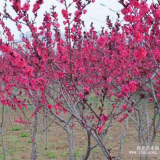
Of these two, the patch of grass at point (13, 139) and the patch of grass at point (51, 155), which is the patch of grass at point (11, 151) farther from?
the patch of grass at point (51, 155)

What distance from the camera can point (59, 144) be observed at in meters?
6.99

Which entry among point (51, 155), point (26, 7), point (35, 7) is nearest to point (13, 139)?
point (51, 155)

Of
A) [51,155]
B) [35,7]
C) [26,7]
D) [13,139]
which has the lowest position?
[51,155]

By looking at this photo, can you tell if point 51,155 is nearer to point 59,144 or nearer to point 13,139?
point 59,144

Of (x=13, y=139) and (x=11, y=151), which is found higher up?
(x=13, y=139)

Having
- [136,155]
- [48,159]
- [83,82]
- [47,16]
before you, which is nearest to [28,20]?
[47,16]

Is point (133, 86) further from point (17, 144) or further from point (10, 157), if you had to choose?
point (17, 144)

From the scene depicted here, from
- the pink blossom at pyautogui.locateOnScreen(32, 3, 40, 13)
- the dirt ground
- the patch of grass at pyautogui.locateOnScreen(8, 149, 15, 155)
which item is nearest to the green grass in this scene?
the dirt ground

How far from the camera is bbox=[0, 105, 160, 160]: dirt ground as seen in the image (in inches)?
242

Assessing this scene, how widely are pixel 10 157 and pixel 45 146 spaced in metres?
1.01

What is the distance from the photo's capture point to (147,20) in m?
2.95

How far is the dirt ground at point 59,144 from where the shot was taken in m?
6.14

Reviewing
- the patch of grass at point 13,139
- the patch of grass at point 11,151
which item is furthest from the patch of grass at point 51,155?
the patch of grass at point 13,139

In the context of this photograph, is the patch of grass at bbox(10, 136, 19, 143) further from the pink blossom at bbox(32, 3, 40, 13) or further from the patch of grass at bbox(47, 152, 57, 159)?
the pink blossom at bbox(32, 3, 40, 13)
